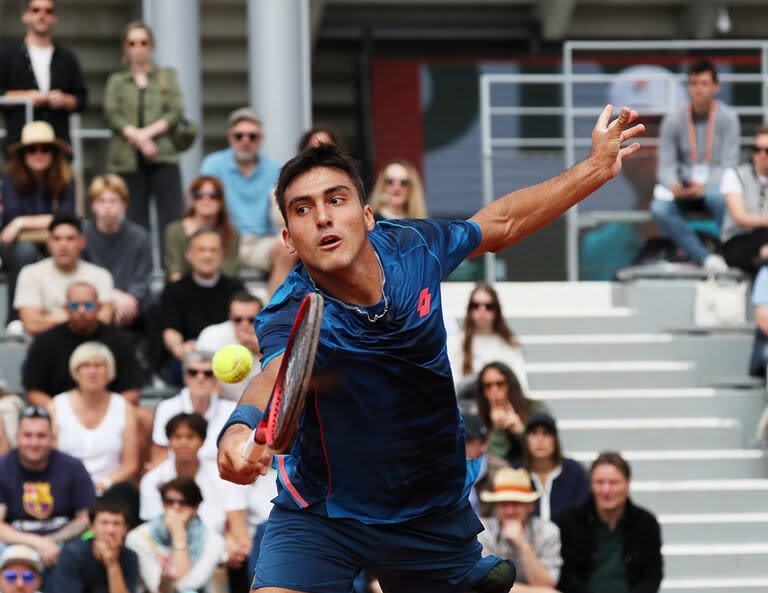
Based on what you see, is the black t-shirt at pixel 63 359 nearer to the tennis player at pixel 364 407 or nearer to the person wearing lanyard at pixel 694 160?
the person wearing lanyard at pixel 694 160

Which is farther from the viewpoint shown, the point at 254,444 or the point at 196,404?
the point at 196,404

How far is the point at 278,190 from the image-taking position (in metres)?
5.34

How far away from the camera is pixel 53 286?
35.1 ft

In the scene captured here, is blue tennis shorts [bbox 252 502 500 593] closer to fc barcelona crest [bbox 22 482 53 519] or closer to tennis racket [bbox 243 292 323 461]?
tennis racket [bbox 243 292 323 461]

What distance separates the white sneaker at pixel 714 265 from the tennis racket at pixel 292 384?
724 centimetres

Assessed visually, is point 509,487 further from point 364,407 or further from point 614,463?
point 364,407

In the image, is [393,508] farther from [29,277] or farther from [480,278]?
[480,278]

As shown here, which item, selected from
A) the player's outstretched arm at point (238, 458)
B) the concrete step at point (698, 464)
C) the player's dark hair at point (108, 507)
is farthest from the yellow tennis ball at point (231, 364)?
the concrete step at point (698, 464)

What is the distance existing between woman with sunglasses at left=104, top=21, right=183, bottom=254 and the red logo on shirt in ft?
21.6

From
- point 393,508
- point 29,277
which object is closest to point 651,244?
point 29,277

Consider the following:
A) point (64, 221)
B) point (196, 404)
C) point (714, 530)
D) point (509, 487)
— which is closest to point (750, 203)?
point (714, 530)

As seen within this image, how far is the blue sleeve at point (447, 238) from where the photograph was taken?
5.63 meters

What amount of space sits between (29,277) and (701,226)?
4549mm

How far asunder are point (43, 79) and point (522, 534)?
4.87 m
